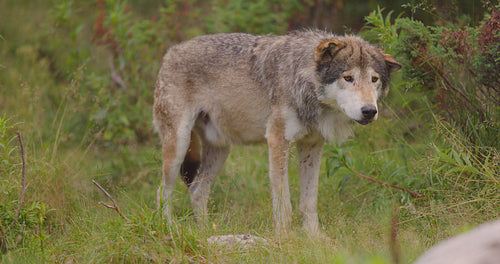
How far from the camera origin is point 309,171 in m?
5.01

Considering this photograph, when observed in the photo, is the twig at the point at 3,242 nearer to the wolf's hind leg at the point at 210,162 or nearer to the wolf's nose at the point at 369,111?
the wolf's hind leg at the point at 210,162

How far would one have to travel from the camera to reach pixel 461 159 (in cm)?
438

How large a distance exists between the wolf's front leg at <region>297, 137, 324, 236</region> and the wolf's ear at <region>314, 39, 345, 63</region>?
0.78m

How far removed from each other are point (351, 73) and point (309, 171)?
110cm

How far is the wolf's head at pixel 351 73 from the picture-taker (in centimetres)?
420

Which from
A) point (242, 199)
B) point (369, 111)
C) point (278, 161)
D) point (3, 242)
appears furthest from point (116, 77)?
point (369, 111)

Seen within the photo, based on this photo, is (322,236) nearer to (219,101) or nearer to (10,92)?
(219,101)

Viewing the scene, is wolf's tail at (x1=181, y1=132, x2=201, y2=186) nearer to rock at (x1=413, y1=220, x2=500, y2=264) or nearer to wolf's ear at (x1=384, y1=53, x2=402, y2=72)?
wolf's ear at (x1=384, y1=53, x2=402, y2=72)

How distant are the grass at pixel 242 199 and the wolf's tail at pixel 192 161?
282 millimetres

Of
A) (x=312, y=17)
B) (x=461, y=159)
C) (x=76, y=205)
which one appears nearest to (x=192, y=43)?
(x=76, y=205)

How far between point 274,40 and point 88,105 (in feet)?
10.3

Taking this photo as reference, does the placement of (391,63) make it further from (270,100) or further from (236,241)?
(236,241)

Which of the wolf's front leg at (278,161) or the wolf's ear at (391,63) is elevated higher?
the wolf's ear at (391,63)

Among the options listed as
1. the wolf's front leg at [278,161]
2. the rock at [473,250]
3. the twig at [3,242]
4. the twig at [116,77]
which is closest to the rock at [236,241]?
the wolf's front leg at [278,161]
